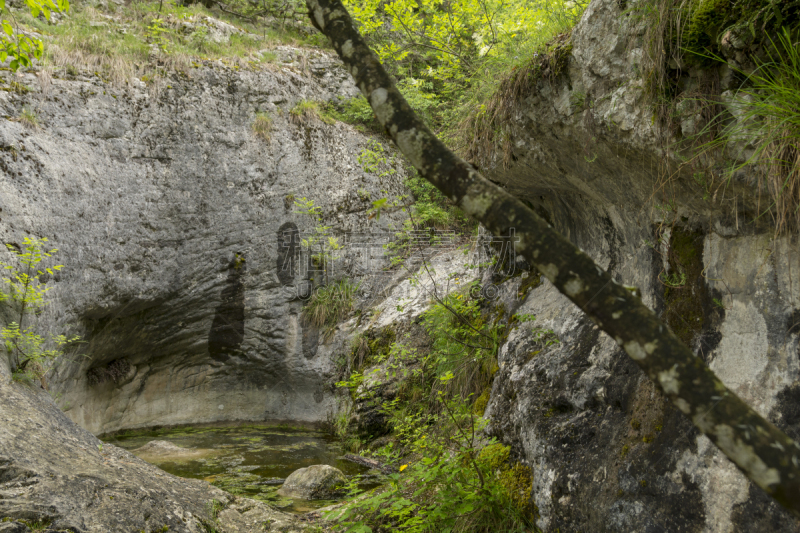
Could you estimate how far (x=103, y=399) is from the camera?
7.89 m

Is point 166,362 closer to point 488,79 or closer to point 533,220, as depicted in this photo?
point 488,79

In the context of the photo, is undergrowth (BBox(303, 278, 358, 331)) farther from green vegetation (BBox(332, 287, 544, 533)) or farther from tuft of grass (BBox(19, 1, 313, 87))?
tuft of grass (BBox(19, 1, 313, 87))

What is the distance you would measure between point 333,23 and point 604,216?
115 inches

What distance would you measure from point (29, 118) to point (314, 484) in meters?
6.29

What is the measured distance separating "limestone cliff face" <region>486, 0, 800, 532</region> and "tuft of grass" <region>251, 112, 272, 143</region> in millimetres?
6219

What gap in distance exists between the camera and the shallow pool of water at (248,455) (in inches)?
210

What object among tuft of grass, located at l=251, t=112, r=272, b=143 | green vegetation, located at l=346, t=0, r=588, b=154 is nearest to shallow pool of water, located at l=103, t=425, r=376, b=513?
green vegetation, located at l=346, t=0, r=588, b=154

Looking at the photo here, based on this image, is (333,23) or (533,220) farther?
(333,23)

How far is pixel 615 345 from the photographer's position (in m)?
3.36

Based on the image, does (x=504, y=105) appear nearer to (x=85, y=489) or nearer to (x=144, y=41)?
(x=85, y=489)

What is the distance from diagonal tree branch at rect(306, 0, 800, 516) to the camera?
1226 millimetres

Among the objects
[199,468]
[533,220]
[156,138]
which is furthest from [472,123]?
[156,138]

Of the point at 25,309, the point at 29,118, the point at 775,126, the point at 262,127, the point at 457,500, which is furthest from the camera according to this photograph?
the point at 262,127

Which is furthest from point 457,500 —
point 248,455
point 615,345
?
point 248,455
